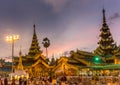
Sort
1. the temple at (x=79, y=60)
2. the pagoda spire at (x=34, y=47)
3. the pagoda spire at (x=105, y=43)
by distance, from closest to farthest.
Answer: the temple at (x=79, y=60), the pagoda spire at (x=105, y=43), the pagoda spire at (x=34, y=47)

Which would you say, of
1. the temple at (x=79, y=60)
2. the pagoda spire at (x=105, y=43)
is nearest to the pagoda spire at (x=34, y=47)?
the temple at (x=79, y=60)

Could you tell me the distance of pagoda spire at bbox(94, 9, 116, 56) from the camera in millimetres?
75562

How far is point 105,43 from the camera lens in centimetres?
7844

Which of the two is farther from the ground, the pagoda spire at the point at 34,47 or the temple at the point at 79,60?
the pagoda spire at the point at 34,47

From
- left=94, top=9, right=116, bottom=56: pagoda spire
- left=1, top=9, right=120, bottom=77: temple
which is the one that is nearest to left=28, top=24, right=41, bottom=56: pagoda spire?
left=1, top=9, right=120, bottom=77: temple

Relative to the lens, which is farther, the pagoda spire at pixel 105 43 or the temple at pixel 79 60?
the pagoda spire at pixel 105 43

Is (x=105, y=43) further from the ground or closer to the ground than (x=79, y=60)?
further from the ground

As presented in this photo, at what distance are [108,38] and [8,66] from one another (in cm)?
3179

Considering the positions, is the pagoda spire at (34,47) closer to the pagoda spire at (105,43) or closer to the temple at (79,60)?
the temple at (79,60)

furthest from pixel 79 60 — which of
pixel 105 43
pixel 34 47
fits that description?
pixel 34 47

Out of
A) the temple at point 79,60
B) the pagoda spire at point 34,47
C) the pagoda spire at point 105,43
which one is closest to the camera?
the temple at point 79,60

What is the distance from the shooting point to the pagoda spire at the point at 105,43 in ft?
248

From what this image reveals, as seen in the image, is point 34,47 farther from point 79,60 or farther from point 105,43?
point 79,60

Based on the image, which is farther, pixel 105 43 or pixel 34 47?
pixel 34 47
